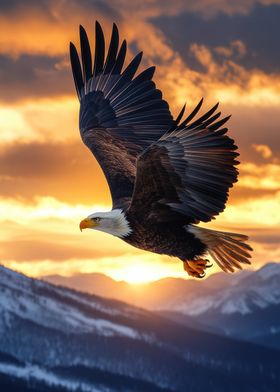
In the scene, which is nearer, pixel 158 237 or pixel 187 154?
pixel 187 154

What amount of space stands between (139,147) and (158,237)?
4.46 meters

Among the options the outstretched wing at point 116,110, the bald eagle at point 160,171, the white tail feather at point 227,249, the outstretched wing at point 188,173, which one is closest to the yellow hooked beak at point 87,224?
the bald eagle at point 160,171

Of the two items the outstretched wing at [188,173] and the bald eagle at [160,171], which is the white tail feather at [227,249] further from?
the outstretched wing at [188,173]

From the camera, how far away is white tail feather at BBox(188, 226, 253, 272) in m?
16.9

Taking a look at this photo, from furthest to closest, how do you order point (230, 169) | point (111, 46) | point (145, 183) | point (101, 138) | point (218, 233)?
point (101, 138), point (111, 46), point (218, 233), point (145, 183), point (230, 169)

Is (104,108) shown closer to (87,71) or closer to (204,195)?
(87,71)

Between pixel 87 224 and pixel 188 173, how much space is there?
200 centimetres

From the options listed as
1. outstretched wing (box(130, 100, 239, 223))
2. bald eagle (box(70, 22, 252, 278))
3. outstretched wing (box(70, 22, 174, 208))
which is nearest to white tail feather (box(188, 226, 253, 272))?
bald eagle (box(70, 22, 252, 278))

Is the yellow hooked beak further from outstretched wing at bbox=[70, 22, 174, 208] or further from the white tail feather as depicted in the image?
the white tail feather

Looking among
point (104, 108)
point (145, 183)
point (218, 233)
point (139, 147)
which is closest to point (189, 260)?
point (218, 233)

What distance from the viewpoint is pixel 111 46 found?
1972 centimetres

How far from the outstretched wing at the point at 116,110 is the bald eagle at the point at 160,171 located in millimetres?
21

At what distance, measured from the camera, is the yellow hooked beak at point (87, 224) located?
15930mm

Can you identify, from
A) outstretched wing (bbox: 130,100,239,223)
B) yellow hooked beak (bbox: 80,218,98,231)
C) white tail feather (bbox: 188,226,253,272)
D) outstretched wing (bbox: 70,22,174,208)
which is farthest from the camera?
outstretched wing (bbox: 70,22,174,208)
